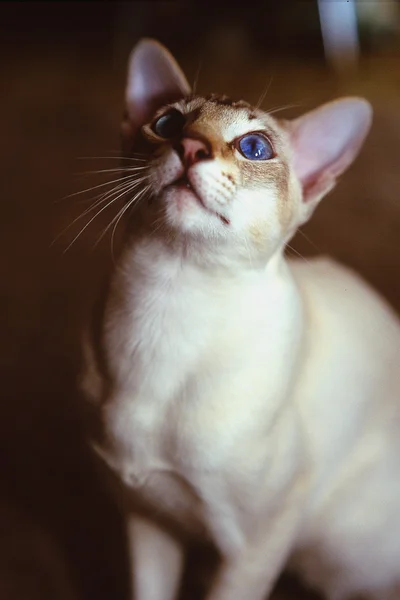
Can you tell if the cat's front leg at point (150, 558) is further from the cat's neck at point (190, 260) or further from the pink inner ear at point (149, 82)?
the pink inner ear at point (149, 82)

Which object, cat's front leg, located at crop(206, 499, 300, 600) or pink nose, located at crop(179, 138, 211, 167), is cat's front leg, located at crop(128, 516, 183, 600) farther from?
pink nose, located at crop(179, 138, 211, 167)

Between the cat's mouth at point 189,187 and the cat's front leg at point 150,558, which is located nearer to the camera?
the cat's mouth at point 189,187

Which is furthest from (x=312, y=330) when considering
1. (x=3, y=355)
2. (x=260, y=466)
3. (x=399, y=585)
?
(x=3, y=355)

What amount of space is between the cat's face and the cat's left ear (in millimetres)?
54

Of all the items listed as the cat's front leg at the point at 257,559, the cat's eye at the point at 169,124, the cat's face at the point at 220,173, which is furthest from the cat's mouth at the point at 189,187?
the cat's front leg at the point at 257,559

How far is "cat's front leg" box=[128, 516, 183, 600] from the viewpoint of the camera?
1.08m

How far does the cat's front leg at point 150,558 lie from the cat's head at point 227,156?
478mm

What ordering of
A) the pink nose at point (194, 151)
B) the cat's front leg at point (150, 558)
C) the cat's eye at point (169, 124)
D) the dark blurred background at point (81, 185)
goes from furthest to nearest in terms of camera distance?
the dark blurred background at point (81, 185), the cat's front leg at point (150, 558), the cat's eye at point (169, 124), the pink nose at point (194, 151)

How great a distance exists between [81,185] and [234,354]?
4.02ft

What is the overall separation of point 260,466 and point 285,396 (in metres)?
0.09

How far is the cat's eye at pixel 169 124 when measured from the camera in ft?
2.88

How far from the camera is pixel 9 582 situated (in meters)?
1.16

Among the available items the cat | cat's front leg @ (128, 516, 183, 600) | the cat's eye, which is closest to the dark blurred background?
cat's front leg @ (128, 516, 183, 600)

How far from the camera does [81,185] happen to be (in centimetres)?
199
